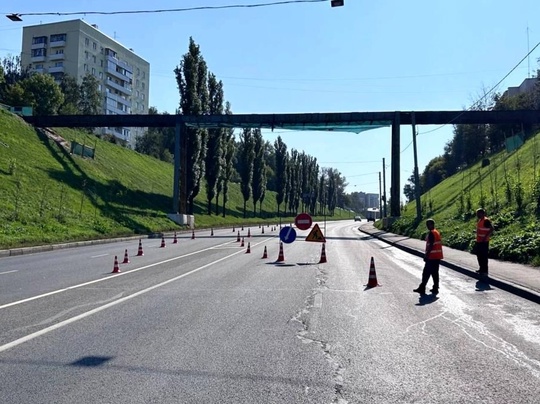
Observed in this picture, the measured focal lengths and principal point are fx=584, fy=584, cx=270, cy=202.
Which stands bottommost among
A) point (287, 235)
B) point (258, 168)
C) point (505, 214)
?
point (287, 235)

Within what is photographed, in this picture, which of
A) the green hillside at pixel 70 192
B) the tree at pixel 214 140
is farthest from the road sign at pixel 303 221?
the tree at pixel 214 140

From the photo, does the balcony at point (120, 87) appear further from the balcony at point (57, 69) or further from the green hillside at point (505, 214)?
the green hillside at point (505, 214)

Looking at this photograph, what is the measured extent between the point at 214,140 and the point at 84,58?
1763 inches

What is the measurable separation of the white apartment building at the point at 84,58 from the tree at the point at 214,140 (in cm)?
3354

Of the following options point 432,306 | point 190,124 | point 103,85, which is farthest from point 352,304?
point 103,85

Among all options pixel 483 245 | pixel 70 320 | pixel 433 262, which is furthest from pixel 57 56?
pixel 70 320

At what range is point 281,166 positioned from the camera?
100 m

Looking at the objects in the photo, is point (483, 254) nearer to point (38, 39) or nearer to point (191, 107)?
point (191, 107)

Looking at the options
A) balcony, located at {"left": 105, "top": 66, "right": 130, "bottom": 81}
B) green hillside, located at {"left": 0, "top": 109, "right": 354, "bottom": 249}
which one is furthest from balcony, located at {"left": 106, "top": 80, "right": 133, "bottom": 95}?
green hillside, located at {"left": 0, "top": 109, "right": 354, "bottom": 249}

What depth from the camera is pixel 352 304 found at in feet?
35.4

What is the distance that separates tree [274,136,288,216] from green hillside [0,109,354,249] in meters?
33.4

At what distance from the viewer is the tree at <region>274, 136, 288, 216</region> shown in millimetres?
98319

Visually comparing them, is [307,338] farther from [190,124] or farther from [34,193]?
[190,124]

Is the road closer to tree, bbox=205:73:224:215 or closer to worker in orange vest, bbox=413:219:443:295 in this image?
worker in orange vest, bbox=413:219:443:295
